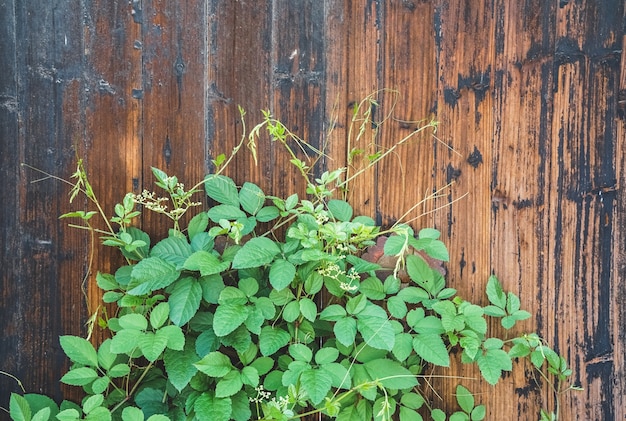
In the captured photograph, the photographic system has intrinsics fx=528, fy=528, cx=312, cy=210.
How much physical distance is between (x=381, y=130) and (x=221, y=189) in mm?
494

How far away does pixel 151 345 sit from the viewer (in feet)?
4.02

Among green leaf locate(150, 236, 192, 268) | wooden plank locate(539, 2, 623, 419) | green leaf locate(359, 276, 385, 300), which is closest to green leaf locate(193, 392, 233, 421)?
green leaf locate(150, 236, 192, 268)

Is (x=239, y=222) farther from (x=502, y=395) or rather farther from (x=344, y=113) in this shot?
(x=502, y=395)

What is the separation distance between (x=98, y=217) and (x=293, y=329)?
636 mm

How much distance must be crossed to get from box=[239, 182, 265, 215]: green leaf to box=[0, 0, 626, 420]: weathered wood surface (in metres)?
0.07

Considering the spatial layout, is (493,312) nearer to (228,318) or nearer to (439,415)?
(439,415)

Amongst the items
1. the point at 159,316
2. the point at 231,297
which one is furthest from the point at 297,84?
the point at 159,316

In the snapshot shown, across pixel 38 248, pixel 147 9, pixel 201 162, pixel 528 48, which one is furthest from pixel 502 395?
pixel 147 9

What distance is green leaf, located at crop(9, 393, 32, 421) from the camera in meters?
1.28

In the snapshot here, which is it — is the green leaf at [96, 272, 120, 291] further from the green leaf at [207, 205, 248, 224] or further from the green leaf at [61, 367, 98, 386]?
the green leaf at [207, 205, 248, 224]

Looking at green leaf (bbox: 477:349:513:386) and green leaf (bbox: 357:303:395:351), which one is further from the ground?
green leaf (bbox: 357:303:395:351)

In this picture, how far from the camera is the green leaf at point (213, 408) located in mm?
1255

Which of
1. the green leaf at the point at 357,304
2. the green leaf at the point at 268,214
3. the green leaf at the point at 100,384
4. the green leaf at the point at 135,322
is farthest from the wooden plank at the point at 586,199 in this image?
the green leaf at the point at 100,384

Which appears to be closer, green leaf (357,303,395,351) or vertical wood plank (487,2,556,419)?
green leaf (357,303,395,351)
